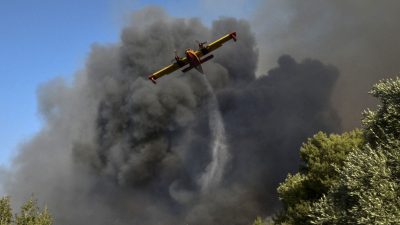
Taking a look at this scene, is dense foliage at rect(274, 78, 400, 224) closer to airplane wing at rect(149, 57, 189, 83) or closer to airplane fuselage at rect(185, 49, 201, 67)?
airplane fuselage at rect(185, 49, 201, 67)

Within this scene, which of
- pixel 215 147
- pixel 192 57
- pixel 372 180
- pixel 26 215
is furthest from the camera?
pixel 215 147

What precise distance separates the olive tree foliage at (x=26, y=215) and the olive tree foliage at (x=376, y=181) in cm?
1573

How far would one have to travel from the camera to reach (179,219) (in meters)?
101

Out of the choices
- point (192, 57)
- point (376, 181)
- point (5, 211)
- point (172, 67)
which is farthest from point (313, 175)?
point (172, 67)

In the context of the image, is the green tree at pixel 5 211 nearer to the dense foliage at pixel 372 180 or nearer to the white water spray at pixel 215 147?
the dense foliage at pixel 372 180

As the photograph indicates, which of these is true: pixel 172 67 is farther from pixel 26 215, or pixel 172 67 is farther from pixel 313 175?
pixel 26 215

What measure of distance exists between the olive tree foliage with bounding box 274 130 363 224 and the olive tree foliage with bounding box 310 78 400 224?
351 inches

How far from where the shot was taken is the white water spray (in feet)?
360

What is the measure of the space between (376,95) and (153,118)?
265 ft

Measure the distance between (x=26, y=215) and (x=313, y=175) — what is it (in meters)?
23.9

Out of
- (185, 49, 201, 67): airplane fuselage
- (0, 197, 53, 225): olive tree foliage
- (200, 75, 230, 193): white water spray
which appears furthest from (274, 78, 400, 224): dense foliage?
(200, 75, 230, 193): white water spray

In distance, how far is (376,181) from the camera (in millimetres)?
22016

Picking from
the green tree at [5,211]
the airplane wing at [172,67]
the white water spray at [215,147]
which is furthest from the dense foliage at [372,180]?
the white water spray at [215,147]

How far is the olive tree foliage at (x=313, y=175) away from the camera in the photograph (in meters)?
35.6
